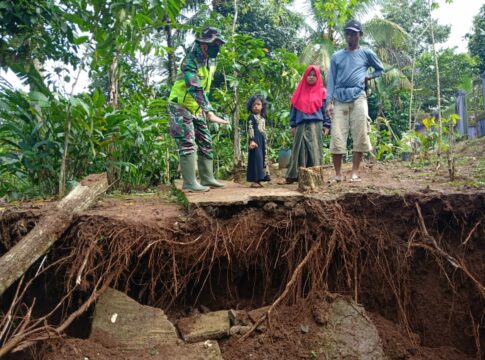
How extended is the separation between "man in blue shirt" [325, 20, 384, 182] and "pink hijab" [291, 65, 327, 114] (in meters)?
0.37

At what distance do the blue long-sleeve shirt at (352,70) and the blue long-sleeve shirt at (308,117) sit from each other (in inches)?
17.5

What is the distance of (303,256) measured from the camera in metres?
3.48

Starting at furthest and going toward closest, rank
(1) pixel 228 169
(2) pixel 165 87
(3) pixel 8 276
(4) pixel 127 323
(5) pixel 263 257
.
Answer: (2) pixel 165 87 < (1) pixel 228 169 < (5) pixel 263 257 < (4) pixel 127 323 < (3) pixel 8 276

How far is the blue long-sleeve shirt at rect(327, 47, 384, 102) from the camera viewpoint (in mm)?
4297

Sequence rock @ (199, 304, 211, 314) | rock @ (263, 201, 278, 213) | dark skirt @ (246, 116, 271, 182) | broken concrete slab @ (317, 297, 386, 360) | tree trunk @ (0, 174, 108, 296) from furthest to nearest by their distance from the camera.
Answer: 1. dark skirt @ (246, 116, 271, 182)
2. rock @ (199, 304, 211, 314)
3. rock @ (263, 201, 278, 213)
4. broken concrete slab @ (317, 297, 386, 360)
5. tree trunk @ (0, 174, 108, 296)

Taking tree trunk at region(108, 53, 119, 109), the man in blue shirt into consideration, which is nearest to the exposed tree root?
the man in blue shirt

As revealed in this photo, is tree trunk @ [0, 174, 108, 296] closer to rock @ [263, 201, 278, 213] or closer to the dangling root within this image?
rock @ [263, 201, 278, 213]

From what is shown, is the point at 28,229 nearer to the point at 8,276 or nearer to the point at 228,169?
the point at 8,276

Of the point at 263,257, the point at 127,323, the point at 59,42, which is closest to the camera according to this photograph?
the point at 127,323

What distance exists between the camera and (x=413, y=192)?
348 centimetres

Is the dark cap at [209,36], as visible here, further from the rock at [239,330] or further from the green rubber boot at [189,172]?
the rock at [239,330]

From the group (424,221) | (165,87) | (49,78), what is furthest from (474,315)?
(165,87)

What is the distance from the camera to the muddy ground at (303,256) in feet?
10.5

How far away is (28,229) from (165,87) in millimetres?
5754
